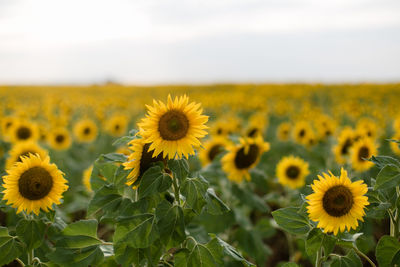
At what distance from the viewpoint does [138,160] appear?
5.66 ft

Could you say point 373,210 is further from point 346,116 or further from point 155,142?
point 346,116

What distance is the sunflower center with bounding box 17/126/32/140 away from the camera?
4.95 meters

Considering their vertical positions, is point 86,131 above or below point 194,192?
below

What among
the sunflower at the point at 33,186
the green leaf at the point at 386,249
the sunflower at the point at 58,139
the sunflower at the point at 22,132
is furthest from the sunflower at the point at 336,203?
the sunflower at the point at 58,139

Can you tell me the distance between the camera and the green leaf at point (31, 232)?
181cm

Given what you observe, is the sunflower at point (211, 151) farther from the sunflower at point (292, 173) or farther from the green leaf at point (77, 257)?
the green leaf at point (77, 257)

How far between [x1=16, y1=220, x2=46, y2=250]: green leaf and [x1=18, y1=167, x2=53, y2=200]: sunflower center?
13 cm

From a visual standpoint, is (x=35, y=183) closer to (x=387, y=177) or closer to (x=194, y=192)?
(x=194, y=192)

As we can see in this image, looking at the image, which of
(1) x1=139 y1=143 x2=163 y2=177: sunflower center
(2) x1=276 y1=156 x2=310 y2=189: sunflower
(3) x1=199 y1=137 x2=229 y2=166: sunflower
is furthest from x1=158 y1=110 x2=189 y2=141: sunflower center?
(2) x1=276 y1=156 x2=310 y2=189: sunflower

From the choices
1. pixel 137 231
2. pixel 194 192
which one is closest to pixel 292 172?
pixel 194 192

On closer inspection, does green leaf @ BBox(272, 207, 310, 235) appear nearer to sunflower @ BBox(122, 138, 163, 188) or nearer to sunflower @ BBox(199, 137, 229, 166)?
sunflower @ BBox(122, 138, 163, 188)

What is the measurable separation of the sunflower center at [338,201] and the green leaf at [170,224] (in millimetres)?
612

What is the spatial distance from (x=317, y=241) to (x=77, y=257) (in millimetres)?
1090

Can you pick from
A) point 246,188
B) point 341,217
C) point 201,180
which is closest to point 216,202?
point 201,180
